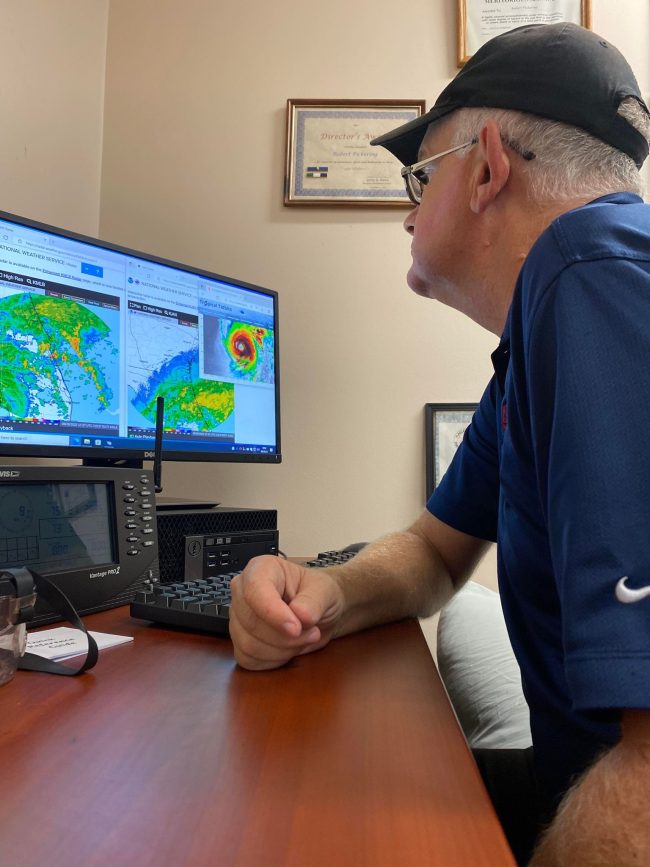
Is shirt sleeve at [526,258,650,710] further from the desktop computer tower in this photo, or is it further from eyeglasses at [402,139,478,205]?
the desktop computer tower

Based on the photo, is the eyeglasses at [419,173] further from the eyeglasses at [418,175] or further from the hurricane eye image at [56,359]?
the hurricane eye image at [56,359]

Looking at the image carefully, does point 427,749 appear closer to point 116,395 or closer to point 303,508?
point 116,395

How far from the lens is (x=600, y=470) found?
40 cm

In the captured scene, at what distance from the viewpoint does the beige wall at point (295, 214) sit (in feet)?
5.20

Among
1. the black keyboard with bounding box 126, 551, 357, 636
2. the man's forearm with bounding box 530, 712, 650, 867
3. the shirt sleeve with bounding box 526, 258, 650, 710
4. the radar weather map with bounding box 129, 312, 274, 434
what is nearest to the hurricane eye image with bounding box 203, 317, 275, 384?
the radar weather map with bounding box 129, 312, 274, 434

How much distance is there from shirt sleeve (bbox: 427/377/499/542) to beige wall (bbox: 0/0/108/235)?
3.07 ft

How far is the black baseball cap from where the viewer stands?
2.44 ft

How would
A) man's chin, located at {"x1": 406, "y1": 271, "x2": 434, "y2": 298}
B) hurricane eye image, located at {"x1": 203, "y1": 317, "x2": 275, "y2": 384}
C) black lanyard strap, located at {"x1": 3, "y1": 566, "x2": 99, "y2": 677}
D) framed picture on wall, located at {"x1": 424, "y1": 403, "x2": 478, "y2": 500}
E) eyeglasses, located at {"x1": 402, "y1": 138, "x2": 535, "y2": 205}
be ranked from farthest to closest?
framed picture on wall, located at {"x1": 424, "y1": 403, "x2": 478, "y2": 500}
hurricane eye image, located at {"x1": 203, "y1": 317, "x2": 275, "y2": 384}
man's chin, located at {"x1": 406, "y1": 271, "x2": 434, "y2": 298}
eyeglasses, located at {"x1": 402, "y1": 138, "x2": 535, "y2": 205}
black lanyard strap, located at {"x1": 3, "y1": 566, "x2": 99, "y2": 677}

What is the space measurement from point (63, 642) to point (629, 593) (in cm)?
52

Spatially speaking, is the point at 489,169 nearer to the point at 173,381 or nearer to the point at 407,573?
the point at 407,573

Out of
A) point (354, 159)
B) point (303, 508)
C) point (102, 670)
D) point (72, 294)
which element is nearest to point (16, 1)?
point (72, 294)

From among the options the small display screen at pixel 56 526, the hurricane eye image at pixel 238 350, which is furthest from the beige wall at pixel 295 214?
the small display screen at pixel 56 526

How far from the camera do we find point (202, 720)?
0.47 metres

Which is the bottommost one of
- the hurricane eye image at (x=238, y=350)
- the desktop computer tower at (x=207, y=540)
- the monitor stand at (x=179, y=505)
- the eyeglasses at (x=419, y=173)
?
the desktop computer tower at (x=207, y=540)
